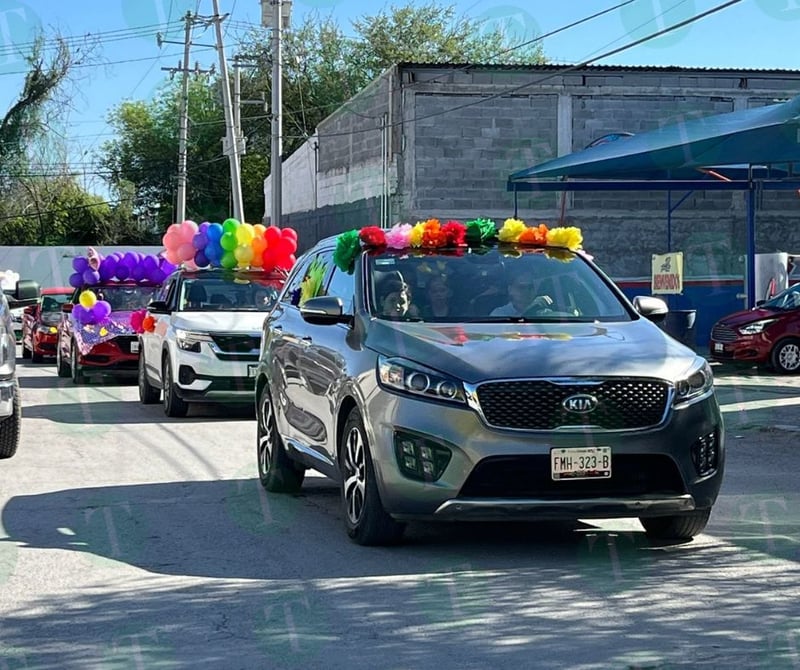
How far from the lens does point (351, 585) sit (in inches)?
275

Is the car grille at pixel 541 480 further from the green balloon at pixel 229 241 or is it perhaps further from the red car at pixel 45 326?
the red car at pixel 45 326

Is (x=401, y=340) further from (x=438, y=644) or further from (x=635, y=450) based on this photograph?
(x=438, y=644)

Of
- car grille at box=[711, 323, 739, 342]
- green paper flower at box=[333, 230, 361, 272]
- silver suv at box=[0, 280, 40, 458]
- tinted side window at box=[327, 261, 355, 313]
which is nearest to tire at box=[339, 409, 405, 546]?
tinted side window at box=[327, 261, 355, 313]

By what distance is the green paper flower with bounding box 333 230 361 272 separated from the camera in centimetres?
913

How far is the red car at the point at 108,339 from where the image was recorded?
2070 centimetres

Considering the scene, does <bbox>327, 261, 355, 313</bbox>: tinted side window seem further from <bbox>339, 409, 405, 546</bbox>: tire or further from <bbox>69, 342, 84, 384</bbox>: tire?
<bbox>69, 342, 84, 384</bbox>: tire

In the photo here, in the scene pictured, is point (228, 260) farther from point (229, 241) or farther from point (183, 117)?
point (183, 117)

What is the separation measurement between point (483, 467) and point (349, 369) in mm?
1251

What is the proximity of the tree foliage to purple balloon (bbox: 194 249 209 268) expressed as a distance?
43059 mm

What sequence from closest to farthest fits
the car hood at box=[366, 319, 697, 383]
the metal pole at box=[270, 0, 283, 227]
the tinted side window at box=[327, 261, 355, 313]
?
the car hood at box=[366, 319, 697, 383], the tinted side window at box=[327, 261, 355, 313], the metal pole at box=[270, 0, 283, 227]

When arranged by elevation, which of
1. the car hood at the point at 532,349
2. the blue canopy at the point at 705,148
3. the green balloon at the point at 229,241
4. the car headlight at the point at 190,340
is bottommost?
the car headlight at the point at 190,340

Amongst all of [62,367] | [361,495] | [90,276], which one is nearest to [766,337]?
[90,276]

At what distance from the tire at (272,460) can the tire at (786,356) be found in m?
13.3

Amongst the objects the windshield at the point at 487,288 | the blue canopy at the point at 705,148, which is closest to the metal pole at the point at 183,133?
the blue canopy at the point at 705,148
